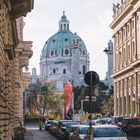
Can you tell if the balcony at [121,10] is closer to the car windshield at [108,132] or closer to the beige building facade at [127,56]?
the beige building facade at [127,56]

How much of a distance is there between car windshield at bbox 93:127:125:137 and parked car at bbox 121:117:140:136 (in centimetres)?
2477

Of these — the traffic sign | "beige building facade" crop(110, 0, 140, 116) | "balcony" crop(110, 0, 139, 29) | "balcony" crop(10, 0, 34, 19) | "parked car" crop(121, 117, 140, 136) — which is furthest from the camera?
"balcony" crop(110, 0, 139, 29)

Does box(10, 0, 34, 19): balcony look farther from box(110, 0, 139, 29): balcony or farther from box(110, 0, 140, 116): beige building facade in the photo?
box(110, 0, 139, 29): balcony

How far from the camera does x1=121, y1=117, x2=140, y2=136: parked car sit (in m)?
46.8

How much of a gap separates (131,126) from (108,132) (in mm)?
26294

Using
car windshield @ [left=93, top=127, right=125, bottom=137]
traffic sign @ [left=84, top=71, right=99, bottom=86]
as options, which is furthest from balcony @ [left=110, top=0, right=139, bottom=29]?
traffic sign @ [left=84, top=71, right=99, bottom=86]

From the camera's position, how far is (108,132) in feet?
71.2

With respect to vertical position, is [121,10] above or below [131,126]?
above

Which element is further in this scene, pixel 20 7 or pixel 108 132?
pixel 20 7

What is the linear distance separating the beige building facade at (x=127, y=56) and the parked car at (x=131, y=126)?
96.1 feet

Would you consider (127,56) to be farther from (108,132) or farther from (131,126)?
(108,132)

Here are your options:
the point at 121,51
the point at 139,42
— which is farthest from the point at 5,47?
the point at 121,51

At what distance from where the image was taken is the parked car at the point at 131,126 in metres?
46.8

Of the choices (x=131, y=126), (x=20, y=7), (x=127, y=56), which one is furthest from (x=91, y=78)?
(x=127, y=56)
